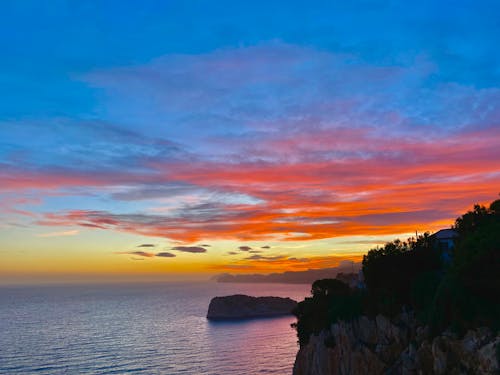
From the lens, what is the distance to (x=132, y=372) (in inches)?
3356

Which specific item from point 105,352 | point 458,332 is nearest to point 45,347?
point 105,352

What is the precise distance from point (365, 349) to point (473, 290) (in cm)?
1579

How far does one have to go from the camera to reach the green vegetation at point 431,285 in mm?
34656

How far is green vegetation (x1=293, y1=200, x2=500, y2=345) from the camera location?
114 feet

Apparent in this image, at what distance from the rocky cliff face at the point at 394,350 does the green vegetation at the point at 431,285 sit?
1.32 m

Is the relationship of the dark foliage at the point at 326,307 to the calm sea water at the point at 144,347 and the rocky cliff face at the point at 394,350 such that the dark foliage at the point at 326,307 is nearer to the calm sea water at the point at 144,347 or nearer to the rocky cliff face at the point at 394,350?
the rocky cliff face at the point at 394,350

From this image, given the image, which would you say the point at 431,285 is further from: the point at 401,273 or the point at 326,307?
the point at 326,307

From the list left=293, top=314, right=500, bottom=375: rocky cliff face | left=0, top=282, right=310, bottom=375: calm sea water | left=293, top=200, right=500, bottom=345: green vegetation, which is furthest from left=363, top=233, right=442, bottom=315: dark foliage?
left=0, top=282, right=310, bottom=375: calm sea water

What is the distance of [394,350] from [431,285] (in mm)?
8193

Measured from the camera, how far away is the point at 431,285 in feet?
150

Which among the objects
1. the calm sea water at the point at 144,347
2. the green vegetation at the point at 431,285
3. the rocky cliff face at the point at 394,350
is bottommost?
the calm sea water at the point at 144,347

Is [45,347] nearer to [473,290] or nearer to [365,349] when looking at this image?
[365,349]

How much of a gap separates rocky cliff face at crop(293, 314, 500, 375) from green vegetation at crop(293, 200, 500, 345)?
132 centimetres

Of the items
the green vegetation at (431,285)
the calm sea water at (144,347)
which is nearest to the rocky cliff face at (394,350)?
the green vegetation at (431,285)
